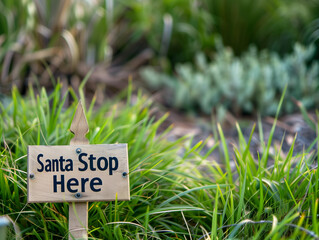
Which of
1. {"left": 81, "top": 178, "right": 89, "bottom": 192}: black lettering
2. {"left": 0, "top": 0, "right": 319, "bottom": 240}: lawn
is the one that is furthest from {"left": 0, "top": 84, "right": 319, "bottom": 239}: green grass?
{"left": 81, "top": 178, "right": 89, "bottom": 192}: black lettering

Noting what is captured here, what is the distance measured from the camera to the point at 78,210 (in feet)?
4.86

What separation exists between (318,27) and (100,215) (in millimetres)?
3245

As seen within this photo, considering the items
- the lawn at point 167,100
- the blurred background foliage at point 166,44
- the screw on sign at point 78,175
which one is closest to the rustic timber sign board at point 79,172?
the screw on sign at point 78,175

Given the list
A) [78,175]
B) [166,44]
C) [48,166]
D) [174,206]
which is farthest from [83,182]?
[166,44]

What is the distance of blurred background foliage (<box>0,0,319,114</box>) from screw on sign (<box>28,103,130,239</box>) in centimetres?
184

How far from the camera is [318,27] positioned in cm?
386

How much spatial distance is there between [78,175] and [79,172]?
12mm

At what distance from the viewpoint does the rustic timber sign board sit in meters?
1.45

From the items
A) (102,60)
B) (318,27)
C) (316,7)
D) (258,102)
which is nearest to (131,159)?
(258,102)

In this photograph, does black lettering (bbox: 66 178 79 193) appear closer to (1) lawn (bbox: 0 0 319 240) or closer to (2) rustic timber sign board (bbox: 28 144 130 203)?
(2) rustic timber sign board (bbox: 28 144 130 203)

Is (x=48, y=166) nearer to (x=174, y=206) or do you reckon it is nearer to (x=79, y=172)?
(x=79, y=172)

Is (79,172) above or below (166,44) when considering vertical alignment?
below

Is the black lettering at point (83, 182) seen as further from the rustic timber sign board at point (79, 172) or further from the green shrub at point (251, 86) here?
the green shrub at point (251, 86)

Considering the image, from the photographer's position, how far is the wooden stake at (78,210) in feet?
4.75
